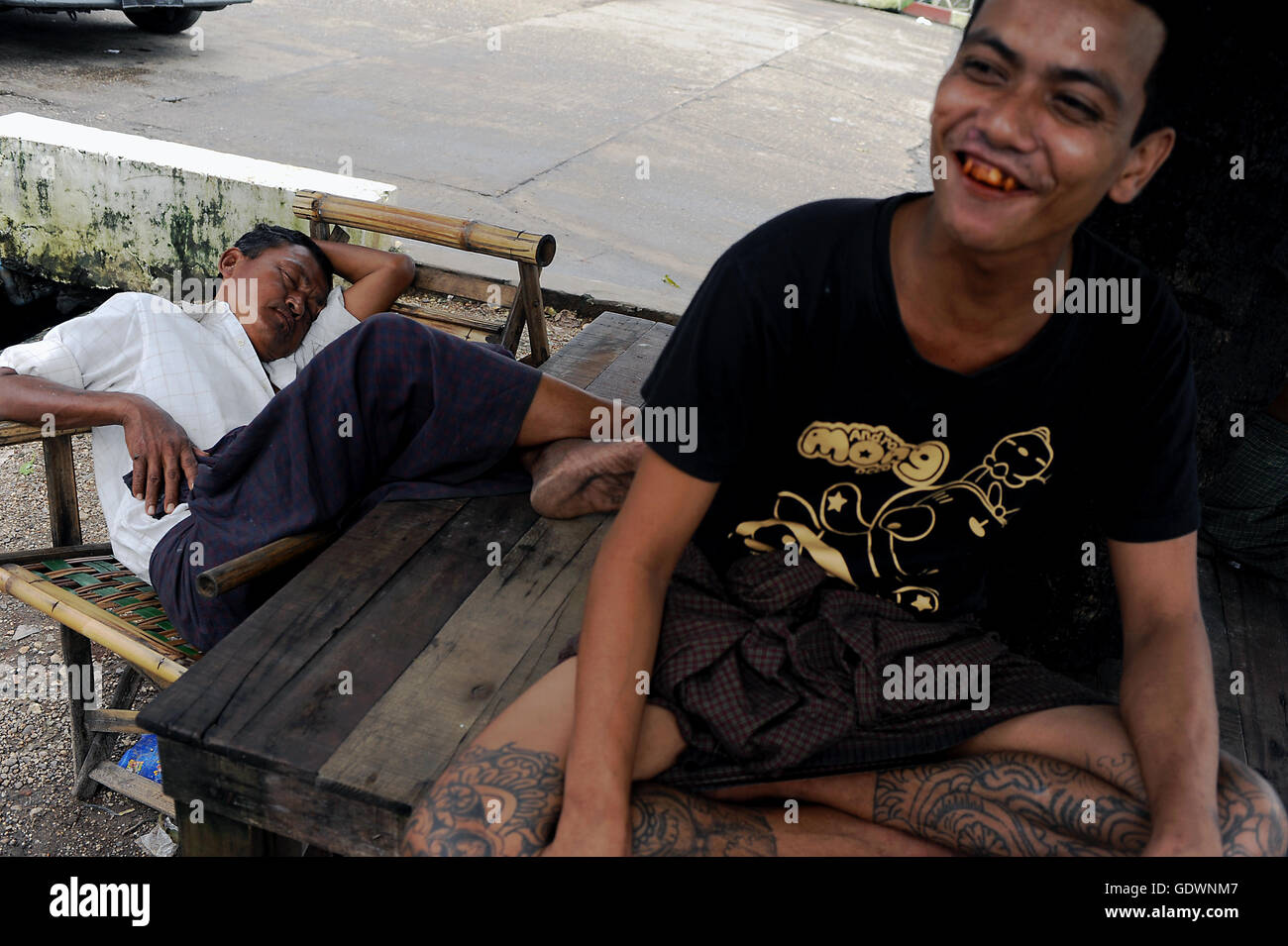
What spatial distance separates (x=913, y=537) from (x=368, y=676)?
0.90 m

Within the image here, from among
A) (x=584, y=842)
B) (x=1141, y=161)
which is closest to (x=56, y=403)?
(x=584, y=842)

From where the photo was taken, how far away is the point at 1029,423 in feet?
5.49

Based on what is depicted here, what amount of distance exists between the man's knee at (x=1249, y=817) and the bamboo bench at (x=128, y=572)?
5.04ft

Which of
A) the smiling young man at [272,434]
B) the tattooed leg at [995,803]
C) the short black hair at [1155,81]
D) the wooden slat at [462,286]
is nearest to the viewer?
the short black hair at [1155,81]

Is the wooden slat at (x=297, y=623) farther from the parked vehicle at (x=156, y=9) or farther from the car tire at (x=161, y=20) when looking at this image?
the car tire at (x=161, y=20)

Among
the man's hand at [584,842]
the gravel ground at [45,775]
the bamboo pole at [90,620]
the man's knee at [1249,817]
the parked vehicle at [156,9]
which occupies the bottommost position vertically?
the gravel ground at [45,775]

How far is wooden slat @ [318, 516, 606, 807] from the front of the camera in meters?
1.67

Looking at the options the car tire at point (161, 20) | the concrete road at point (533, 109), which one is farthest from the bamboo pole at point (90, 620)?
the car tire at point (161, 20)

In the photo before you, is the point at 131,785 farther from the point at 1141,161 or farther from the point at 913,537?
the point at 1141,161

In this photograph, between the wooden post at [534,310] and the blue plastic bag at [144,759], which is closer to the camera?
the blue plastic bag at [144,759]

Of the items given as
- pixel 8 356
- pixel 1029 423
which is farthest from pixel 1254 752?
pixel 8 356

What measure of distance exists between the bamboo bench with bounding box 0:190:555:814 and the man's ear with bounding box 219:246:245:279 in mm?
397

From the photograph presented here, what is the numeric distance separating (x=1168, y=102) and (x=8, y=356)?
2.26m

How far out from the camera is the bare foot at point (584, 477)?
2.30m
